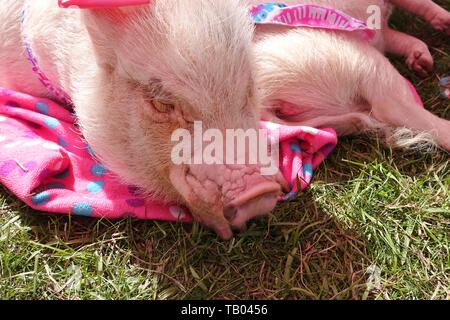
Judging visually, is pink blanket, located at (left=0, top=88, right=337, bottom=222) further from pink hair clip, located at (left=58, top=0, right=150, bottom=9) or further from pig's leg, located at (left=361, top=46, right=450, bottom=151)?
pink hair clip, located at (left=58, top=0, right=150, bottom=9)

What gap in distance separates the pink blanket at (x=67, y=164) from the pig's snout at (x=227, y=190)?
0.97 feet

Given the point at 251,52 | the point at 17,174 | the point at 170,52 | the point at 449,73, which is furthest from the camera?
the point at 449,73

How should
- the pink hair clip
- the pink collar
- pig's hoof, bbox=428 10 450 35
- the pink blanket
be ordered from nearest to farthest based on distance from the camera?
the pink hair clip → the pink blanket → the pink collar → pig's hoof, bbox=428 10 450 35

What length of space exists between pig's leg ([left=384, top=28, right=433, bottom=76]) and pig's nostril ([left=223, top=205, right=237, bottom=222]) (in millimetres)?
1720

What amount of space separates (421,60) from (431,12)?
0.44 meters

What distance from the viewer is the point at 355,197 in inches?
95.6

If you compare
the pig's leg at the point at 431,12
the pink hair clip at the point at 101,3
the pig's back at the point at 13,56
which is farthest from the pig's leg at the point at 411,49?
the pig's back at the point at 13,56

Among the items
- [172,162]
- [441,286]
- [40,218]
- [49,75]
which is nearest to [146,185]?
[172,162]

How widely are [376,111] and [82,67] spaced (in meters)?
1.40

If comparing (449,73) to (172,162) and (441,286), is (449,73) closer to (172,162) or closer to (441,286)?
(441,286)

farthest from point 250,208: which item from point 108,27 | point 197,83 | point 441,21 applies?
point 441,21

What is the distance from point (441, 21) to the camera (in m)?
3.33

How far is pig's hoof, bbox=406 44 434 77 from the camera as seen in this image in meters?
3.10

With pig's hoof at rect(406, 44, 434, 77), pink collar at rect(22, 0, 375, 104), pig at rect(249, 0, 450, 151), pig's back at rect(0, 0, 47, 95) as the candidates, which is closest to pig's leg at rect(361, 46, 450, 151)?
pig at rect(249, 0, 450, 151)
